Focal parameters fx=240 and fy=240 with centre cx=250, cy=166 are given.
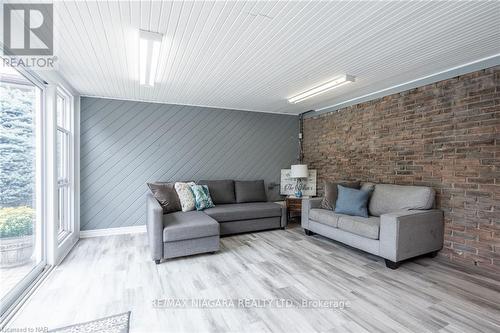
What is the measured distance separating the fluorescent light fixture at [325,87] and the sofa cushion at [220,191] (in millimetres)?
2038

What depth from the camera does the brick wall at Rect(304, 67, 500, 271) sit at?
2.72 metres

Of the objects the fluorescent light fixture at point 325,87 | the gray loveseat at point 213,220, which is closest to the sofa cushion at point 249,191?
the gray loveseat at point 213,220

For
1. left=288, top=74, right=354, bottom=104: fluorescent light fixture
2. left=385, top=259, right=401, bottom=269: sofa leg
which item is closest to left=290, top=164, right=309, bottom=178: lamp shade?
left=288, top=74, right=354, bottom=104: fluorescent light fixture

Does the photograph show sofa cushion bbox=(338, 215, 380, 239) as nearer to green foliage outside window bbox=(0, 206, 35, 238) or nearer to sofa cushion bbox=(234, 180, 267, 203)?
sofa cushion bbox=(234, 180, 267, 203)

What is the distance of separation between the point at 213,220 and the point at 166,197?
0.98m

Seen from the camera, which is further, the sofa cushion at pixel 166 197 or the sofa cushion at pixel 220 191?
the sofa cushion at pixel 220 191

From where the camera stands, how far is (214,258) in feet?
10.5

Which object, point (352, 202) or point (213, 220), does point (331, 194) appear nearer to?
point (352, 202)

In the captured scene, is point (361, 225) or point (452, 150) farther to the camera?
point (361, 225)

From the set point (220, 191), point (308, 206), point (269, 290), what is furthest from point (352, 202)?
point (220, 191)

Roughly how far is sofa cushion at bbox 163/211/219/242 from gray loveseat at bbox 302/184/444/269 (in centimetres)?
180

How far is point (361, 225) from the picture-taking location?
3.16 metres

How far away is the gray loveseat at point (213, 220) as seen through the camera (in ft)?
10.1

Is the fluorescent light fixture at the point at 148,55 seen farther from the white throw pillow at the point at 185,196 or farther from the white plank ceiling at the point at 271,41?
the white throw pillow at the point at 185,196
